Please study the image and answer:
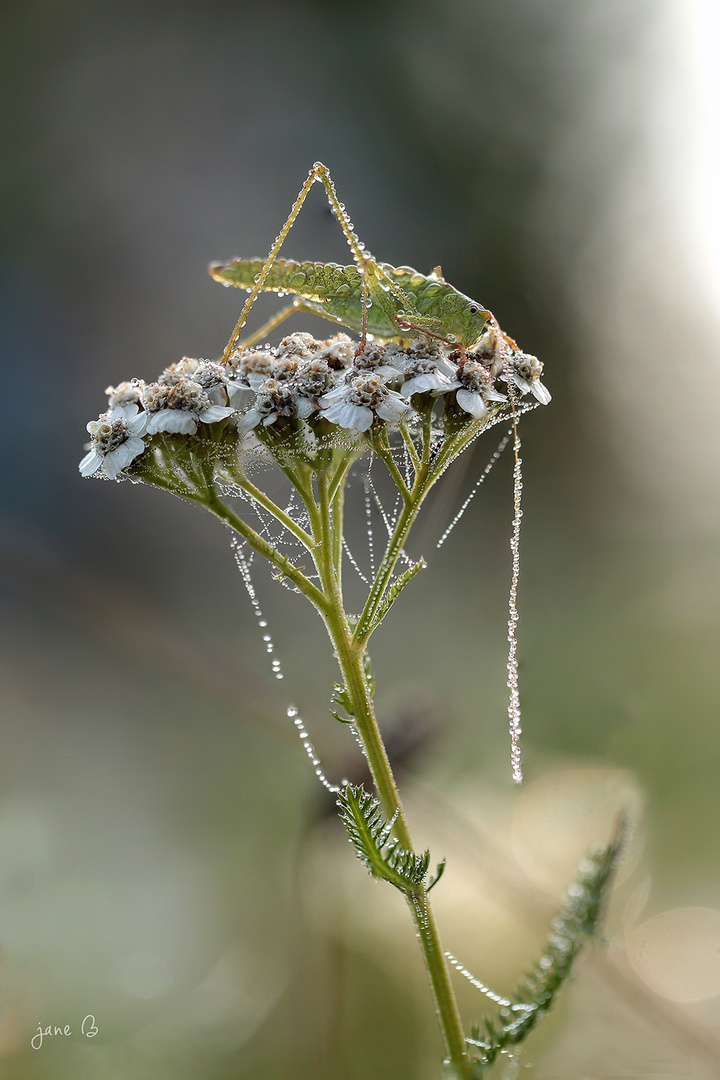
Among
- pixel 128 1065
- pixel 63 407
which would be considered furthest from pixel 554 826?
pixel 63 407

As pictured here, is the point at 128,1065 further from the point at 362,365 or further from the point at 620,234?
the point at 620,234

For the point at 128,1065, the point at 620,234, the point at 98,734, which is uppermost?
the point at 620,234

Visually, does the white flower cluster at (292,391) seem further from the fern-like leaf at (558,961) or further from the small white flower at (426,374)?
the fern-like leaf at (558,961)
